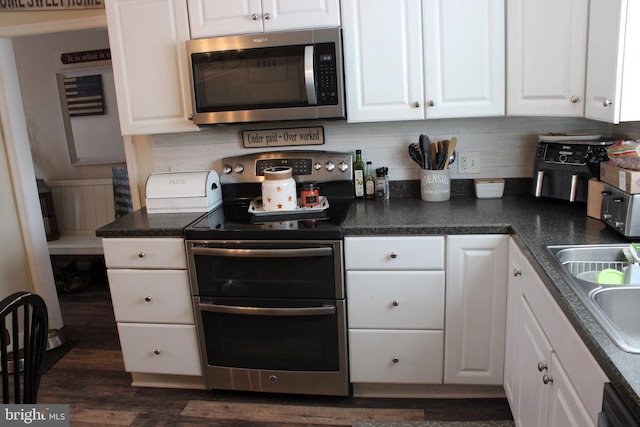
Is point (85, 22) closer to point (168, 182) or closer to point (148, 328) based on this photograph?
point (168, 182)

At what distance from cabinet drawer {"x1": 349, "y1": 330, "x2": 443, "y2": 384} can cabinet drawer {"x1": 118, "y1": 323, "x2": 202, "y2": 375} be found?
2.54ft

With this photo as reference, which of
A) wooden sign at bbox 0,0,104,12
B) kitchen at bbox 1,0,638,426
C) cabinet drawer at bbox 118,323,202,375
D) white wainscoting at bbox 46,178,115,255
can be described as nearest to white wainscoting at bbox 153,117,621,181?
kitchen at bbox 1,0,638,426

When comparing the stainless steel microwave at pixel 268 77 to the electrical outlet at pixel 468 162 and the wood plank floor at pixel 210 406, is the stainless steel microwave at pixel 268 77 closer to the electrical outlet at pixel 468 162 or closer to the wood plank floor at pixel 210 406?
the electrical outlet at pixel 468 162

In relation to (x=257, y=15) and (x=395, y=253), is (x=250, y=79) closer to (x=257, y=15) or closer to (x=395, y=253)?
(x=257, y=15)

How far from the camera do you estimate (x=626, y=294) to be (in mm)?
1409

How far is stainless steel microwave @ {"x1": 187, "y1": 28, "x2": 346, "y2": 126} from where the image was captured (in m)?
2.28

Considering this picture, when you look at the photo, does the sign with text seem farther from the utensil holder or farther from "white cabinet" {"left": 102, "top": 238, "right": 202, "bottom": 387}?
"white cabinet" {"left": 102, "top": 238, "right": 202, "bottom": 387}

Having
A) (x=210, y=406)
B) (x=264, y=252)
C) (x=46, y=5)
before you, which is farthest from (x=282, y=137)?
(x=46, y=5)

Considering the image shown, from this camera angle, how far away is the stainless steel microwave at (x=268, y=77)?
7.48 ft

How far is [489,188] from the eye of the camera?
8.35 feet

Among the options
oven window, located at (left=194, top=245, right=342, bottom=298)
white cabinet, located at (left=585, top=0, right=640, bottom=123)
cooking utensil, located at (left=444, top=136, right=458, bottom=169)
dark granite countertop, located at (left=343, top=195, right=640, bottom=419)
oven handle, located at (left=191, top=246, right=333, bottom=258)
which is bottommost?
oven window, located at (left=194, top=245, right=342, bottom=298)

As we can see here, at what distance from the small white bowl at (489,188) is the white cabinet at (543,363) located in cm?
55

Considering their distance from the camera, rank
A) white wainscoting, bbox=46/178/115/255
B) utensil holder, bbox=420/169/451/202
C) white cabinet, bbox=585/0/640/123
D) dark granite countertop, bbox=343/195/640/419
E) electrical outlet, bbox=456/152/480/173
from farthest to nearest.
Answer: white wainscoting, bbox=46/178/115/255, electrical outlet, bbox=456/152/480/173, utensil holder, bbox=420/169/451/202, white cabinet, bbox=585/0/640/123, dark granite countertop, bbox=343/195/640/419

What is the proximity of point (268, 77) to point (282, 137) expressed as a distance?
44 centimetres
